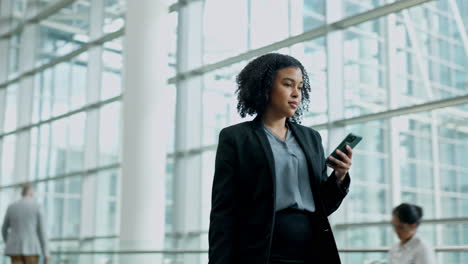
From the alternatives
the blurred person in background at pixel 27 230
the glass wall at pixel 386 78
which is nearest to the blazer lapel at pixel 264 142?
the blurred person in background at pixel 27 230

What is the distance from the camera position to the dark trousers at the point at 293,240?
2232mm

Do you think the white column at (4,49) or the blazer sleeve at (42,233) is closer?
the blazer sleeve at (42,233)

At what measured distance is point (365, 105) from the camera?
39.0ft

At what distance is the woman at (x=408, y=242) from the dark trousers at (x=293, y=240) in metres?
2.48

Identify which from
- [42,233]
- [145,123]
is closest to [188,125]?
[145,123]

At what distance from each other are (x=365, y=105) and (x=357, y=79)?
0.71 m

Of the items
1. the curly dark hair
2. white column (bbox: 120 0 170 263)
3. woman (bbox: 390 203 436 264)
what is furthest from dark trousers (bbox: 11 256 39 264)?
the curly dark hair

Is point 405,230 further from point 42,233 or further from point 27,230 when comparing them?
point 27,230

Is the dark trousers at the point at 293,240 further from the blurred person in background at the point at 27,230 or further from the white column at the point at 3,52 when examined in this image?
the white column at the point at 3,52

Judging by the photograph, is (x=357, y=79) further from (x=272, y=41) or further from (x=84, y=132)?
(x=84, y=132)

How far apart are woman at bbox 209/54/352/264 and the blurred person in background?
6586 mm

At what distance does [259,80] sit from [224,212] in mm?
458

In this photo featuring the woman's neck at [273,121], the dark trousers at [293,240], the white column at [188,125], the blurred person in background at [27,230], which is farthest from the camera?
the white column at [188,125]

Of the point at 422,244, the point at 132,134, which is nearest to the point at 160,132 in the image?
the point at 132,134
